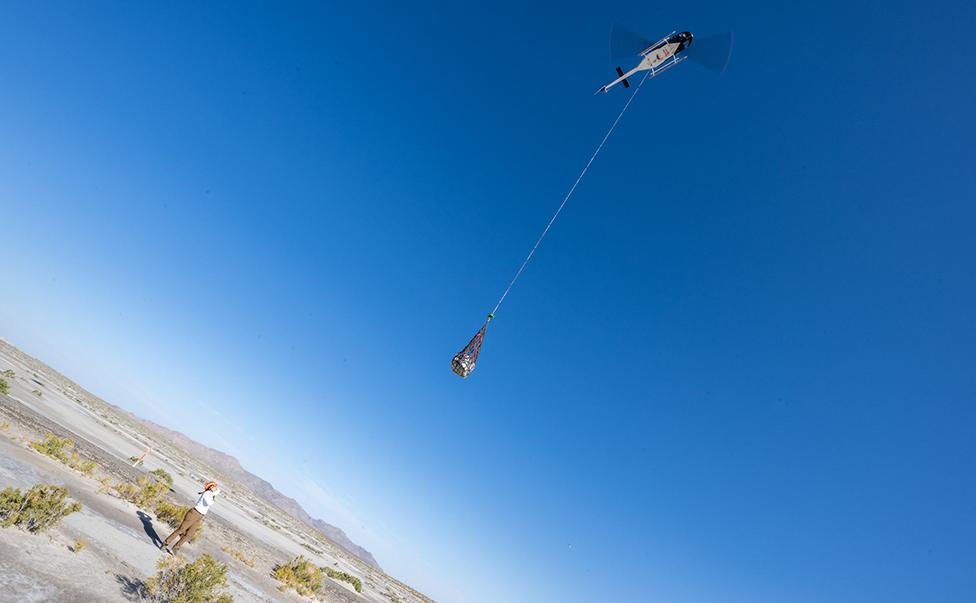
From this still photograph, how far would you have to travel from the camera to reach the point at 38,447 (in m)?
Result: 17.5

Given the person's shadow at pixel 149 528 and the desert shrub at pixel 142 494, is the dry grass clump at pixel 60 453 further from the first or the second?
the person's shadow at pixel 149 528

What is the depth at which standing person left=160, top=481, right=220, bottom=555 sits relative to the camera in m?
12.4

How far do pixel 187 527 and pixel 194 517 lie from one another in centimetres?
→ 70

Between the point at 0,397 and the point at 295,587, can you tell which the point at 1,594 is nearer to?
the point at 295,587

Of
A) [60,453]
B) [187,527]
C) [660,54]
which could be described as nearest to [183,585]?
[187,527]

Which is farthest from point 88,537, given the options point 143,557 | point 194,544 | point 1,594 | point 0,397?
point 0,397

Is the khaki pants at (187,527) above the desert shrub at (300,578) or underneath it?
above

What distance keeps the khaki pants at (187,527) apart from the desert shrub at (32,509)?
266 centimetres

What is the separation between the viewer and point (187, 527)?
13328 mm

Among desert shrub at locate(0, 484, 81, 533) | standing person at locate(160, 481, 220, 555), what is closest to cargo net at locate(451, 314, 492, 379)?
standing person at locate(160, 481, 220, 555)

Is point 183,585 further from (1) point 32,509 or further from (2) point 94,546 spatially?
(1) point 32,509


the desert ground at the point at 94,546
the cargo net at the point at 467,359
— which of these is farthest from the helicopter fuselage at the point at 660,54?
the desert ground at the point at 94,546

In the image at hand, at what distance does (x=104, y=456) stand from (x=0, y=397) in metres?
7.72

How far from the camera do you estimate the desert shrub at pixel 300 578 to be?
18.8m
